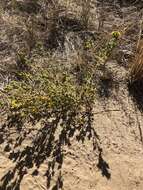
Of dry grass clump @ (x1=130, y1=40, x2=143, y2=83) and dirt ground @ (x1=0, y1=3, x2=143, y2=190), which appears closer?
dirt ground @ (x1=0, y1=3, x2=143, y2=190)

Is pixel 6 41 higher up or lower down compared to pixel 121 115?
higher up

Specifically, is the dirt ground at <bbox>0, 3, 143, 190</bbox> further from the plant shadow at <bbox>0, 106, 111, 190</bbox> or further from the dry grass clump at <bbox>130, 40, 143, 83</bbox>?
the dry grass clump at <bbox>130, 40, 143, 83</bbox>

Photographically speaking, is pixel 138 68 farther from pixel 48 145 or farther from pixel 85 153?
pixel 48 145

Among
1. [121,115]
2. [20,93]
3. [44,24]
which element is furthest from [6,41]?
[121,115]

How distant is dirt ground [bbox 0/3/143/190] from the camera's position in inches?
116

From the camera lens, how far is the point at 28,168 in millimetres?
2988

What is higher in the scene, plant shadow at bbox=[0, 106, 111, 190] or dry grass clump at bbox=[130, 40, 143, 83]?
dry grass clump at bbox=[130, 40, 143, 83]

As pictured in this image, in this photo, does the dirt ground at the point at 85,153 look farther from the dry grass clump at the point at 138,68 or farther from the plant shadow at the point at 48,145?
the dry grass clump at the point at 138,68

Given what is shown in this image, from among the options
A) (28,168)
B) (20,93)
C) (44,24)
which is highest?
(44,24)

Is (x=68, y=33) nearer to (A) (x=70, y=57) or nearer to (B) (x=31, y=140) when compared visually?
(A) (x=70, y=57)

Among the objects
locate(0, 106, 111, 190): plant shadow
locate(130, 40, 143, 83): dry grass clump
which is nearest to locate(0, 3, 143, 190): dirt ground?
locate(0, 106, 111, 190): plant shadow

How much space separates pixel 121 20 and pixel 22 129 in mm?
1633

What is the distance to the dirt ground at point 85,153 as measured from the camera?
294cm

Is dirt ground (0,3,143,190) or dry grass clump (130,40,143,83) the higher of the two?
dry grass clump (130,40,143,83)
